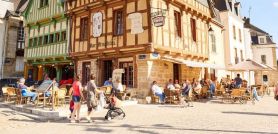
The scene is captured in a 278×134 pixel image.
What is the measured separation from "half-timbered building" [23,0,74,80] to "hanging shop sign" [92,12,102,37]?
2.63m

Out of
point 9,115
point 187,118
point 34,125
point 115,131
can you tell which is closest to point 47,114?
point 34,125

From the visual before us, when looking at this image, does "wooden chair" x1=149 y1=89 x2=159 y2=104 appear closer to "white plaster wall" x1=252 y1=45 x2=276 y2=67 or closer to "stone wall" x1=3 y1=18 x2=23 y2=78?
"stone wall" x1=3 y1=18 x2=23 y2=78

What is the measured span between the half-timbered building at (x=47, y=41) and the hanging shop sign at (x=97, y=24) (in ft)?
8.64

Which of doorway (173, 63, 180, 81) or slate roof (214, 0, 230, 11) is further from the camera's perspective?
slate roof (214, 0, 230, 11)

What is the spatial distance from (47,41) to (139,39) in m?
8.17

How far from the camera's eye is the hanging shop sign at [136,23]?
11.3 m

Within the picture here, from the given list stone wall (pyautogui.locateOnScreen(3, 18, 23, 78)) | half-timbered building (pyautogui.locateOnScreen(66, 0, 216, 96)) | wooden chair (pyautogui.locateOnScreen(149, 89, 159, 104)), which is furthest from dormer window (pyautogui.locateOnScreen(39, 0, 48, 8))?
wooden chair (pyautogui.locateOnScreen(149, 89, 159, 104))

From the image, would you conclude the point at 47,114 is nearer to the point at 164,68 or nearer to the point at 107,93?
the point at 107,93

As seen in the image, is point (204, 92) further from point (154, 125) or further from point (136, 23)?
point (154, 125)

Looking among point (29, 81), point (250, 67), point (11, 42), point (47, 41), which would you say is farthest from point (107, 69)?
point (11, 42)

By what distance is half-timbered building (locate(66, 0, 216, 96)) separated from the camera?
11172mm

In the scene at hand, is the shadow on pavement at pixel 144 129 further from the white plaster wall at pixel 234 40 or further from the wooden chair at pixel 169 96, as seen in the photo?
the white plaster wall at pixel 234 40

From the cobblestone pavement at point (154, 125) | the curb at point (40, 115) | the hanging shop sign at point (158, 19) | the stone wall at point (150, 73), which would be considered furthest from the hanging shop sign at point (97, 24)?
the cobblestone pavement at point (154, 125)

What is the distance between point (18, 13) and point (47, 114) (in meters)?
16.5
